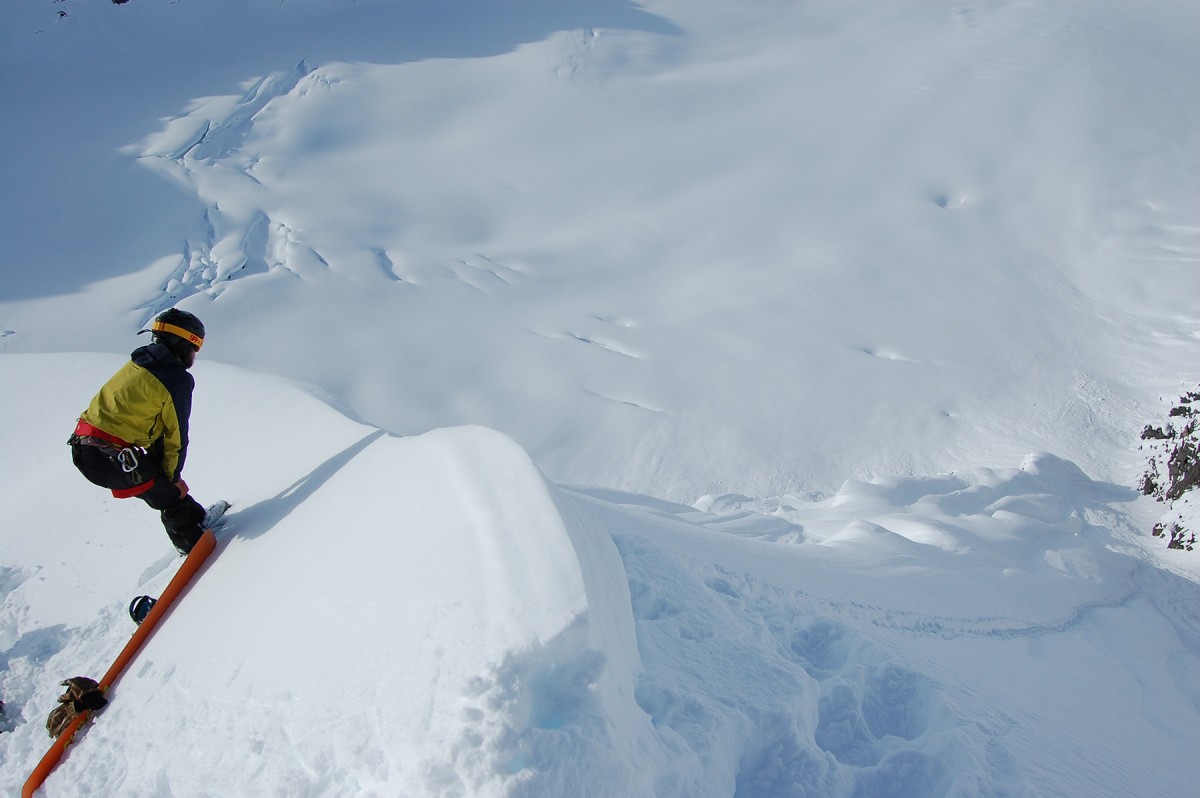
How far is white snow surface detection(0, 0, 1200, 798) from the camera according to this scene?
78.9 inches

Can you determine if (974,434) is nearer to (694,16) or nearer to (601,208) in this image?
(601,208)

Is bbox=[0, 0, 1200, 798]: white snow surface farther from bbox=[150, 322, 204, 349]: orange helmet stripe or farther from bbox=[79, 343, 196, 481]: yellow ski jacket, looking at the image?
bbox=[150, 322, 204, 349]: orange helmet stripe

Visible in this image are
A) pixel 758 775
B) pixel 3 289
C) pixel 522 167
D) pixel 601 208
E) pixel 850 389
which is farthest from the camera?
pixel 522 167

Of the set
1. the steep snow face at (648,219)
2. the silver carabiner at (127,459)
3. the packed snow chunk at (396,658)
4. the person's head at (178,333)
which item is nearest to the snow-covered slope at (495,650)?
the packed snow chunk at (396,658)

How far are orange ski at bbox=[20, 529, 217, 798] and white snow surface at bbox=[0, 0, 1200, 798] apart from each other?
0.24 feet

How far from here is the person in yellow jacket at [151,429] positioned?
283 centimetres

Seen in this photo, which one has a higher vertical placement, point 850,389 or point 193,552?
point 193,552

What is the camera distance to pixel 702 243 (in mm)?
11406

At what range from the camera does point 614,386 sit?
8.51 m

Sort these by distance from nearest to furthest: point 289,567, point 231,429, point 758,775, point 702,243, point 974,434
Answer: point 758,775 < point 289,567 < point 231,429 < point 974,434 < point 702,243

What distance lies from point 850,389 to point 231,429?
21.8 feet

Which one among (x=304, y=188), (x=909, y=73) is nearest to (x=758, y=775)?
(x=304, y=188)

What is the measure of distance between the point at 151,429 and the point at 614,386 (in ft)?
19.4

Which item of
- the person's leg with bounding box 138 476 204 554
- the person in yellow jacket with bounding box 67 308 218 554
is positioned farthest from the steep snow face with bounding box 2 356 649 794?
the person in yellow jacket with bounding box 67 308 218 554
